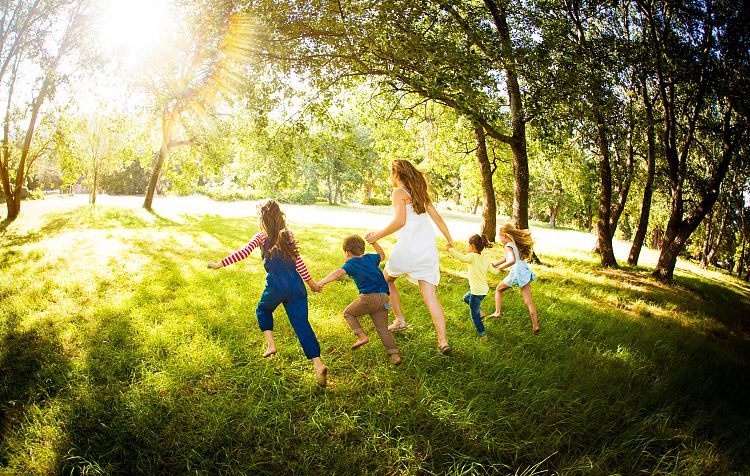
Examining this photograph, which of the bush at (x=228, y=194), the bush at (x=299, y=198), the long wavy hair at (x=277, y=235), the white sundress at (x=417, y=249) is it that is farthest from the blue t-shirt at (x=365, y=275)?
the bush at (x=299, y=198)

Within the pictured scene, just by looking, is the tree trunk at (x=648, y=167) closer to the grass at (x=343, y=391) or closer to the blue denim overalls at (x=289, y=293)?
the grass at (x=343, y=391)

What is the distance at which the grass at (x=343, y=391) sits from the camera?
9.62 feet

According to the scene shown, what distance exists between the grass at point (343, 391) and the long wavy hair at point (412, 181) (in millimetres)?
1926

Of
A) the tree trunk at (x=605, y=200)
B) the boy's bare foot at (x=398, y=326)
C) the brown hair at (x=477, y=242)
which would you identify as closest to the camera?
the boy's bare foot at (x=398, y=326)

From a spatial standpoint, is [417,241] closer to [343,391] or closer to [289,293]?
[289,293]

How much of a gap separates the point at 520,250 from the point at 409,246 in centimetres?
234

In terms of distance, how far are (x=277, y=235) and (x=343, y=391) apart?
6.08ft

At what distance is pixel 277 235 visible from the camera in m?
3.95

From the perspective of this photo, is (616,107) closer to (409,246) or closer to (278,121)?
(409,246)

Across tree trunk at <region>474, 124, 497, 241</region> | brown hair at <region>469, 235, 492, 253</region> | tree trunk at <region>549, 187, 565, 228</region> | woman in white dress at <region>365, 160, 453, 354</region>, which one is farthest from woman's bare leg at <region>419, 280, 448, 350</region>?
tree trunk at <region>549, 187, 565, 228</region>

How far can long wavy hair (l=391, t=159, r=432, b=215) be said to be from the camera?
4500 millimetres

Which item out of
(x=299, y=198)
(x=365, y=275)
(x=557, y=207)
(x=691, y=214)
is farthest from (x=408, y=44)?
(x=557, y=207)

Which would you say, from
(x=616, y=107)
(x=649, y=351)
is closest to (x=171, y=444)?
(x=649, y=351)

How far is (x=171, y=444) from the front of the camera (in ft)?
9.69
